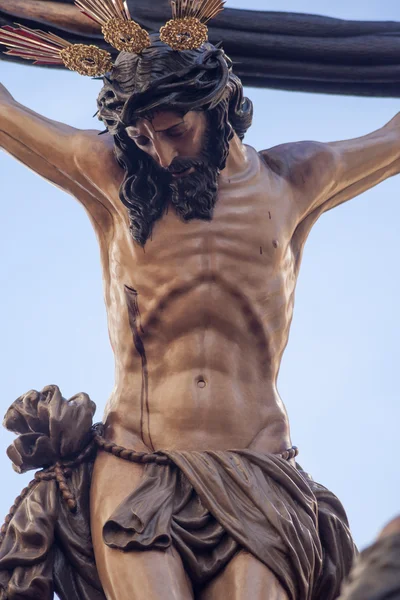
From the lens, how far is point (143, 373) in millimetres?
3871

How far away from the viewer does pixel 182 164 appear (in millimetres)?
3834

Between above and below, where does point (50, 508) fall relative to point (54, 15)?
below

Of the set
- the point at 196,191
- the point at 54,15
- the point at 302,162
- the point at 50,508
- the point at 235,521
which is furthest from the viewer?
the point at 54,15

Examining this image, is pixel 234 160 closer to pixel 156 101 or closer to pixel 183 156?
pixel 183 156

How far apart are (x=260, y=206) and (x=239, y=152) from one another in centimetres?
19

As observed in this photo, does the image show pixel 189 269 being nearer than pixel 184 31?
No

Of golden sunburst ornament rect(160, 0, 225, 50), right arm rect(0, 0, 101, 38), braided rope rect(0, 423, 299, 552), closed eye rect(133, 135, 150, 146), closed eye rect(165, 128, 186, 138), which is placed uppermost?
right arm rect(0, 0, 101, 38)

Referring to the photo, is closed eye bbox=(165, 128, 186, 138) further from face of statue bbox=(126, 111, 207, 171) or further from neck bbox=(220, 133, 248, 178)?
neck bbox=(220, 133, 248, 178)

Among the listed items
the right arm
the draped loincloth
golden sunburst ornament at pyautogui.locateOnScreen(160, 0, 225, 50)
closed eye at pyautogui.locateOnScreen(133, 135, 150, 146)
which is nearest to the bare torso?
the draped loincloth

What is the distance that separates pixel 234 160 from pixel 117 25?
55 centimetres

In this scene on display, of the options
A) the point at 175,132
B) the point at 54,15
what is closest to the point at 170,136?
the point at 175,132

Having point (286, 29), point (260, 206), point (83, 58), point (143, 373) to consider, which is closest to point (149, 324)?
point (143, 373)

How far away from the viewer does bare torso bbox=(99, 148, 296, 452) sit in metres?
3.79

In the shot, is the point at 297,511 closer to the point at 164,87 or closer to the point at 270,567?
the point at 270,567
